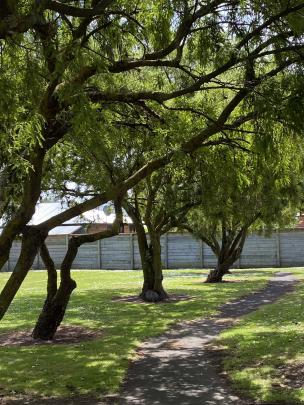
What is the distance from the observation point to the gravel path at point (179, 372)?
23.3 feet

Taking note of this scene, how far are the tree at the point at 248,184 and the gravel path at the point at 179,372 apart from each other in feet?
8.81

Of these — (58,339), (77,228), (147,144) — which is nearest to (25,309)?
(58,339)

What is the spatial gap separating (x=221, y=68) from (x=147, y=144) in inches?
170

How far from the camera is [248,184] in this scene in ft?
33.7

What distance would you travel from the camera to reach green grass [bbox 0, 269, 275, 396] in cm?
814

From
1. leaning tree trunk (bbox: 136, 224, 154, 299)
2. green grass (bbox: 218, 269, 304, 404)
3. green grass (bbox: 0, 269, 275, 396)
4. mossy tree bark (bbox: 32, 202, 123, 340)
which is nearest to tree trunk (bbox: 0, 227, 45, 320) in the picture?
green grass (bbox: 0, 269, 275, 396)

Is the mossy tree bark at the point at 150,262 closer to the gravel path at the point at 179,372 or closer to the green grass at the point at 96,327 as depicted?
the green grass at the point at 96,327

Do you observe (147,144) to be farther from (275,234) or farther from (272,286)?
(275,234)

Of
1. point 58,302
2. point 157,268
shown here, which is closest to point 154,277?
point 157,268

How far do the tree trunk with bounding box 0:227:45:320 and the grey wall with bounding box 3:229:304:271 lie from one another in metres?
29.0

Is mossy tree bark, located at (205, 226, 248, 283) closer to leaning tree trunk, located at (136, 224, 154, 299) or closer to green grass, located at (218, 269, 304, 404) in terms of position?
leaning tree trunk, located at (136, 224, 154, 299)

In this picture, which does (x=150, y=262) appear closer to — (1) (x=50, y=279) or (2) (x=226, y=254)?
(2) (x=226, y=254)

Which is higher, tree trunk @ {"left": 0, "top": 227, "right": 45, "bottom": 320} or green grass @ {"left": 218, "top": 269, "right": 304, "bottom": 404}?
tree trunk @ {"left": 0, "top": 227, "right": 45, "bottom": 320}

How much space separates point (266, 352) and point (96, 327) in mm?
5240
